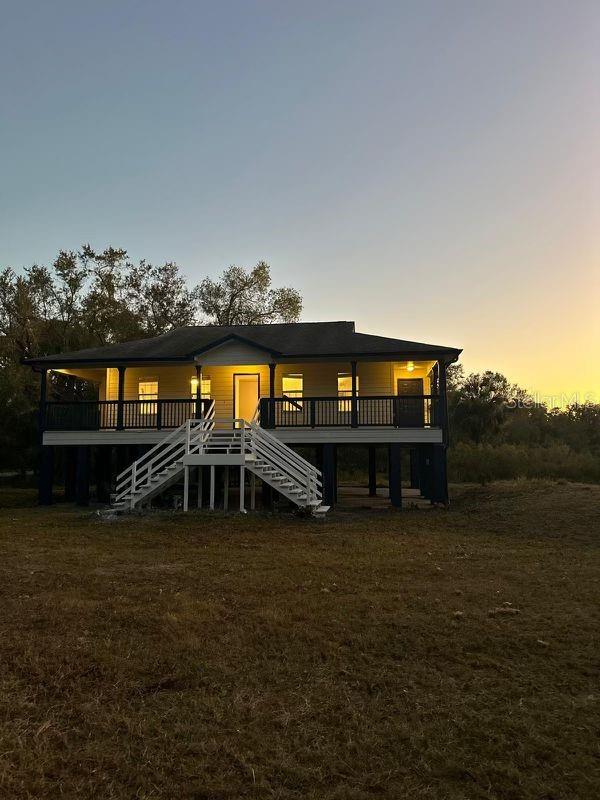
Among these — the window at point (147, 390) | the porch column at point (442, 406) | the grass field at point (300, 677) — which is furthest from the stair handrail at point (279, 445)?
the window at point (147, 390)

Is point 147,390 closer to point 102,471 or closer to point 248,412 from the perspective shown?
point 102,471

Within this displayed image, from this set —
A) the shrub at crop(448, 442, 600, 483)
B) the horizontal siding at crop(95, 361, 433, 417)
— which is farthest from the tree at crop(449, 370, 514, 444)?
the horizontal siding at crop(95, 361, 433, 417)

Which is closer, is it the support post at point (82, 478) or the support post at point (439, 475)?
the support post at point (439, 475)

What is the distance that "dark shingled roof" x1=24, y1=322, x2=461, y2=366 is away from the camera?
64.0ft

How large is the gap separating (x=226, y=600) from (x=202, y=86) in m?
19.6

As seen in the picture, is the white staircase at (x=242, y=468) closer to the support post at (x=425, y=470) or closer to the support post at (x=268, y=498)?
the support post at (x=268, y=498)

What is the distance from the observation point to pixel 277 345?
70.2 ft

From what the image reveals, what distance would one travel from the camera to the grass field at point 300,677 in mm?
3281

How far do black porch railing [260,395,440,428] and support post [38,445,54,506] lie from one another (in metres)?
8.23

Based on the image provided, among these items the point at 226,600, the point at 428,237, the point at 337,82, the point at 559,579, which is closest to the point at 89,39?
the point at 337,82

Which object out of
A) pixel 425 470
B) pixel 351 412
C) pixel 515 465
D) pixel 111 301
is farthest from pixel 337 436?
pixel 111 301

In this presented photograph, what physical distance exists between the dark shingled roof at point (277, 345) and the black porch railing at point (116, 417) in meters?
1.70

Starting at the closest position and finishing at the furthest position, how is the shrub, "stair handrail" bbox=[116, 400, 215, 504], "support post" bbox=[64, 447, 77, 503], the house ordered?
1. "stair handrail" bbox=[116, 400, 215, 504]
2. the house
3. "support post" bbox=[64, 447, 77, 503]
4. the shrub

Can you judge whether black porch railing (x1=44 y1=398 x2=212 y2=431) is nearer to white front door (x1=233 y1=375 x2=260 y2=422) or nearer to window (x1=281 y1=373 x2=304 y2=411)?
white front door (x1=233 y1=375 x2=260 y2=422)
